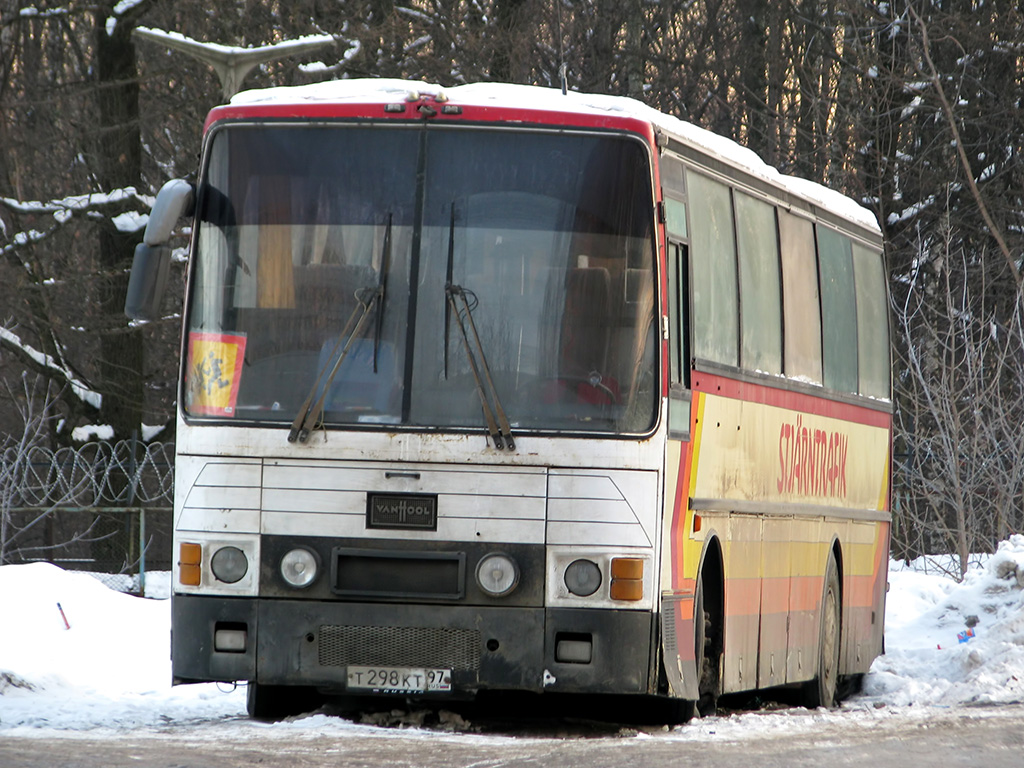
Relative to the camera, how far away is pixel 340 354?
9.22 metres

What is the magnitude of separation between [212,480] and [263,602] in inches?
26.0

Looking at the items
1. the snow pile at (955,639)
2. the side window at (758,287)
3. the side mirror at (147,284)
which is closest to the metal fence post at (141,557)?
the snow pile at (955,639)

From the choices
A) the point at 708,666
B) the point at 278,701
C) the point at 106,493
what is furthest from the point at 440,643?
the point at 106,493

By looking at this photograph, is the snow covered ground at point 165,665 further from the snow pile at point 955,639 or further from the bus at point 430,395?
the bus at point 430,395

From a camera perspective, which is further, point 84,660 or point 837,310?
point 837,310

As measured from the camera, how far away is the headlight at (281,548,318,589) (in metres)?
9.22

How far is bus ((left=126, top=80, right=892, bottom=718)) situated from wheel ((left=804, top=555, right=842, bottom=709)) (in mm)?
3902

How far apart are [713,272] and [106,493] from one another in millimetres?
10595

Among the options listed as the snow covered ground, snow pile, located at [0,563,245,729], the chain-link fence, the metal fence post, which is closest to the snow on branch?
the chain-link fence

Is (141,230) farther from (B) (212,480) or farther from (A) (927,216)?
(B) (212,480)

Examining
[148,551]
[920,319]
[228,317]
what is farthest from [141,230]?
[228,317]

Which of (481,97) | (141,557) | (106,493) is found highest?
(481,97)

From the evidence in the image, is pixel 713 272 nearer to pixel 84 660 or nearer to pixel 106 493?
pixel 84 660

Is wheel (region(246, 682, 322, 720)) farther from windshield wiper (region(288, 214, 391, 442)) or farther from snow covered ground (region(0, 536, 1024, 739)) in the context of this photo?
windshield wiper (region(288, 214, 391, 442))
